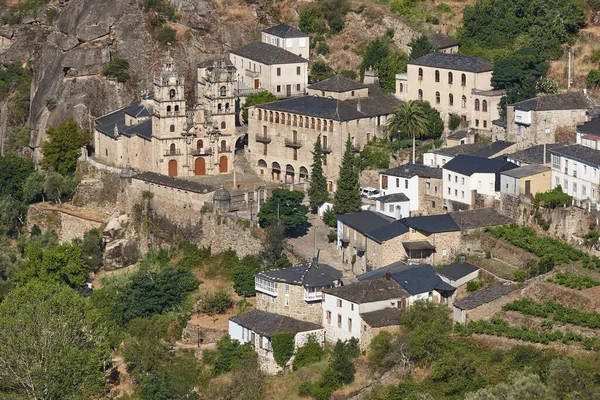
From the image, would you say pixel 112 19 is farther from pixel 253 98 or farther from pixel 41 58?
pixel 253 98

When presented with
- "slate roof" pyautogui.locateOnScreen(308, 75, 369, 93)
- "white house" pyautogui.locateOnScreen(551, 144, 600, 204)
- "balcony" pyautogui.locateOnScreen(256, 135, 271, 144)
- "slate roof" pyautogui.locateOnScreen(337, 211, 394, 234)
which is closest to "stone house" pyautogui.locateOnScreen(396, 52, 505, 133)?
"slate roof" pyautogui.locateOnScreen(308, 75, 369, 93)

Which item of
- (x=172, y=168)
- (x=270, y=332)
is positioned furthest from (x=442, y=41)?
(x=270, y=332)

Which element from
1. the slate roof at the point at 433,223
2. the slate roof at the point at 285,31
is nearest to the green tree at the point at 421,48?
the slate roof at the point at 285,31

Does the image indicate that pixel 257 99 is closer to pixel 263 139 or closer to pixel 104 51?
pixel 263 139

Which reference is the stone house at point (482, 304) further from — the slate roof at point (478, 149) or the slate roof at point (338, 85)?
the slate roof at point (338, 85)

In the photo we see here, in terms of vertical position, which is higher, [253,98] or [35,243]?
[253,98]

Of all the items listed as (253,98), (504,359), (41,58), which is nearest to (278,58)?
(253,98)
